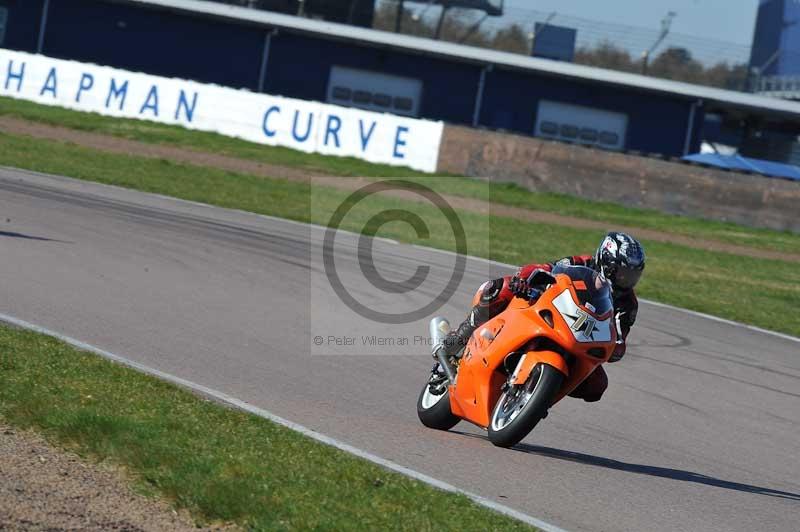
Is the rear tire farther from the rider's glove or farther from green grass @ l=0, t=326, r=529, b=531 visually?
green grass @ l=0, t=326, r=529, b=531

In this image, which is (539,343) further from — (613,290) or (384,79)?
(384,79)

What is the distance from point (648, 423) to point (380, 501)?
3802 mm

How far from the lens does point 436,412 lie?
305 inches

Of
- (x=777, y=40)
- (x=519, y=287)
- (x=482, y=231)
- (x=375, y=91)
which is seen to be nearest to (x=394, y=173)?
(x=482, y=231)

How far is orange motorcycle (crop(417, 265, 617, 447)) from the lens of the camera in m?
6.83

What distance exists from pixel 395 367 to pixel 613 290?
296 centimetres

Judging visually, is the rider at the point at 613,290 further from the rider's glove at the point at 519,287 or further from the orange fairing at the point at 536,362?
the orange fairing at the point at 536,362

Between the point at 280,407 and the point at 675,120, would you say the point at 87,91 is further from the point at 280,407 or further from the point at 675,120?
the point at 280,407

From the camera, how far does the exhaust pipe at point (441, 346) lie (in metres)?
7.64

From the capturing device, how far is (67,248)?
44.0 feet

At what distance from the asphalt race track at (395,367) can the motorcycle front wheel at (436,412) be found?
9 cm

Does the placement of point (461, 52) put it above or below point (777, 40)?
below

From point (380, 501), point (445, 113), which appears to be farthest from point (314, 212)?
point (445, 113)

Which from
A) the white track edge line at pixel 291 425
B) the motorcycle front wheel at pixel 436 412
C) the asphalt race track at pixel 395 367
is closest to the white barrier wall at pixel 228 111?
the asphalt race track at pixel 395 367
